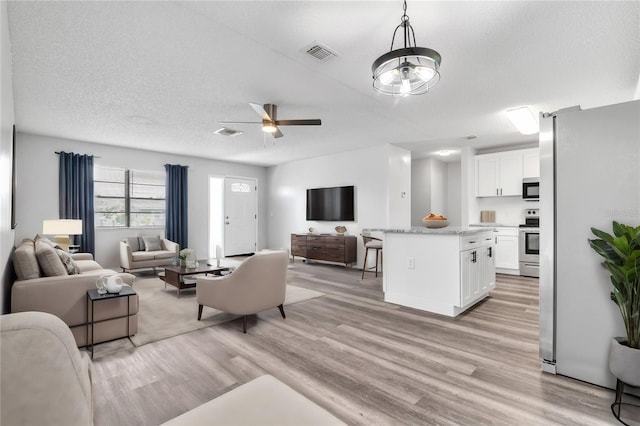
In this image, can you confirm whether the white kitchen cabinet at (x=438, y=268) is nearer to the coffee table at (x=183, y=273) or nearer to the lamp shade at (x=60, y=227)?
the coffee table at (x=183, y=273)

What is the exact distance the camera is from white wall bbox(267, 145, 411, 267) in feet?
21.6

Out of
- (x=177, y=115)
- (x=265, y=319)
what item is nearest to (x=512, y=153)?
(x=265, y=319)

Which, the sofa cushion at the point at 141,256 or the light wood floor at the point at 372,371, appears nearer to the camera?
the light wood floor at the point at 372,371

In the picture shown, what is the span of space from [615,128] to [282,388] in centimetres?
262

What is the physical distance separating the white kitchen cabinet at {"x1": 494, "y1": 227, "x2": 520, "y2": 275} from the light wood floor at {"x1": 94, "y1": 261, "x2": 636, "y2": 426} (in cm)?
264

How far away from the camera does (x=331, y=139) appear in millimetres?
6031

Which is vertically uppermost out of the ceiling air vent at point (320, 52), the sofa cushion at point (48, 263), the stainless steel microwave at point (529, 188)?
the ceiling air vent at point (320, 52)

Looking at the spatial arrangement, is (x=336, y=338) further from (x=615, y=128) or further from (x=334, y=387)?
(x=615, y=128)

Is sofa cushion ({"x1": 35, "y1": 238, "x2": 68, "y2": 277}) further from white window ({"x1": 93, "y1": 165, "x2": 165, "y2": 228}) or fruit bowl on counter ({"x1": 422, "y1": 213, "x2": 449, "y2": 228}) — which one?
white window ({"x1": 93, "y1": 165, "x2": 165, "y2": 228})

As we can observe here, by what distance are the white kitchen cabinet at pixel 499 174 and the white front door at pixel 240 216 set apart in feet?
19.4

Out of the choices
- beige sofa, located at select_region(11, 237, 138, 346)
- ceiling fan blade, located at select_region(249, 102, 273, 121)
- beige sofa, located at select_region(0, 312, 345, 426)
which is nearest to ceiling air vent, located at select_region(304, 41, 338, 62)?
ceiling fan blade, located at select_region(249, 102, 273, 121)

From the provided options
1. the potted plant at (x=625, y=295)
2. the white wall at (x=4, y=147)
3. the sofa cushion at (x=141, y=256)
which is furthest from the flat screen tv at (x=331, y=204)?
the white wall at (x=4, y=147)

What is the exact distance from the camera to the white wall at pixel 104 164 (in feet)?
18.1

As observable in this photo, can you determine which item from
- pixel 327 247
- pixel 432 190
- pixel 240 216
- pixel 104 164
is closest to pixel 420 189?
pixel 432 190
